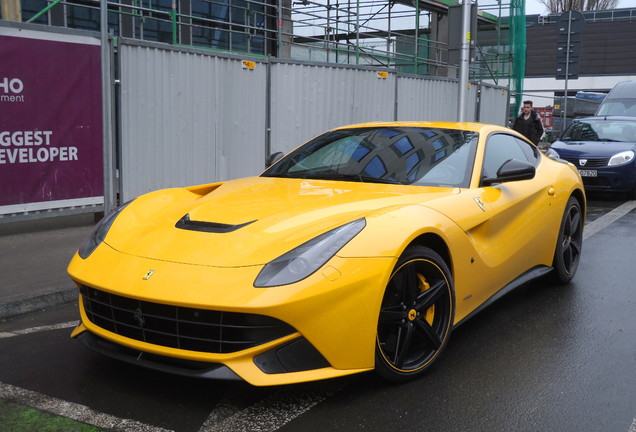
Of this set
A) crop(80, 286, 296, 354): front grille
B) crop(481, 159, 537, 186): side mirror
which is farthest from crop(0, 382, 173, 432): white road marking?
crop(481, 159, 537, 186): side mirror

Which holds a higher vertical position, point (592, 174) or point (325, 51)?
point (325, 51)

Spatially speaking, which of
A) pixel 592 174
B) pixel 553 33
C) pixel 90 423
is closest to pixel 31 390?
pixel 90 423

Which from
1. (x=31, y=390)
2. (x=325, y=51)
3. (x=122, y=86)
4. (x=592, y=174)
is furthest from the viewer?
(x=325, y=51)

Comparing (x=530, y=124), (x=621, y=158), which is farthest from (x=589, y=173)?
(x=530, y=124)

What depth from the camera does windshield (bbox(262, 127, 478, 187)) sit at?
4.51 meters

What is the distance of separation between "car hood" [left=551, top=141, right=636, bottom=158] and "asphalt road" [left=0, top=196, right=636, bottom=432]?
318 inches

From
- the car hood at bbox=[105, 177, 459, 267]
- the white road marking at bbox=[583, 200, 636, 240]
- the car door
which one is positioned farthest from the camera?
the white road marking at bbox=[583, 200, 636, 240]

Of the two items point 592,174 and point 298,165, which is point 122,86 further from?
point 592,174

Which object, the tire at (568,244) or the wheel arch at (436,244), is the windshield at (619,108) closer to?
the tire at (568,244)

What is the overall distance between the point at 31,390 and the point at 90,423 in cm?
57

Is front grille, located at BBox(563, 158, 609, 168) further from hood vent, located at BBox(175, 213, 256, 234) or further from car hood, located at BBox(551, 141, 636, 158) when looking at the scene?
hood vent, located at BBox(175, 213, 256, 234)

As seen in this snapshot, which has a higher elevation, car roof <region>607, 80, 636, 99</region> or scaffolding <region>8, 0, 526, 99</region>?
scaffolding <region>8, 0, 526, 99</region>

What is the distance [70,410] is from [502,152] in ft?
11.2

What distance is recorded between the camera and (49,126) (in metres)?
7.58
